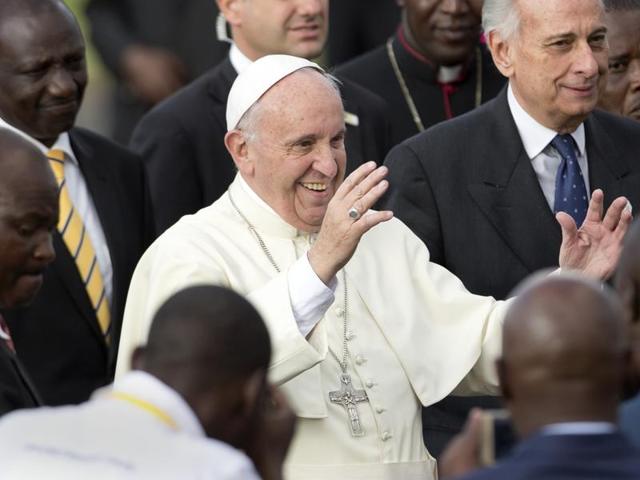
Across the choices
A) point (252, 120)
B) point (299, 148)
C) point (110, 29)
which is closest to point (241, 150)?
point (252, 120)

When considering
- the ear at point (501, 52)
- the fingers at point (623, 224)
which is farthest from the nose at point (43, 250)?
the ear at point (501, 52)

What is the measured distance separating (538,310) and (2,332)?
72.9 inches

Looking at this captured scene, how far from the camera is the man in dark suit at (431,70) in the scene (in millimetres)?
8773

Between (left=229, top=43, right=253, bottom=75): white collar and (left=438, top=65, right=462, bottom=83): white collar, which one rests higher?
(left=229, top=43, right=253, bottom=75): white collar

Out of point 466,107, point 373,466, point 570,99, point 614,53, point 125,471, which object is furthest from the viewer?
point 466,107

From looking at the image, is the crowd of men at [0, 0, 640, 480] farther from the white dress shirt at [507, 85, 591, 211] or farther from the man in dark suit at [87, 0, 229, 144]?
the man in dark suit at [87, 0, 229, 144]

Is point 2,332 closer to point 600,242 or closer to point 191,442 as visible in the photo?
point 191,442

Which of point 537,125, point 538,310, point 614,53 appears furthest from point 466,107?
point 538,310

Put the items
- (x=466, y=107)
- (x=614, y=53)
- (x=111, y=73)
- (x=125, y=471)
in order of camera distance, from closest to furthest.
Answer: (x=125, y=471) < (x=614, y=53) < (x=466, y=107) < (x=111, y=73)

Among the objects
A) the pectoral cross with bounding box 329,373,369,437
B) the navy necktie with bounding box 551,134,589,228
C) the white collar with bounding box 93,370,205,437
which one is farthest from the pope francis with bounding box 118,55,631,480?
the white collar with bounding box 93,370,205,437

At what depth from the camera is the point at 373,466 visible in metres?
6.07

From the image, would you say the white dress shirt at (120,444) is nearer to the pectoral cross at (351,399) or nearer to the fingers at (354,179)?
the fingers at (354,179)

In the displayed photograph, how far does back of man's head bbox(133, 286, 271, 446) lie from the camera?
13.8ft

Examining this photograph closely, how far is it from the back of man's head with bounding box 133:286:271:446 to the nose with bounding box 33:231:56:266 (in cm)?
109
